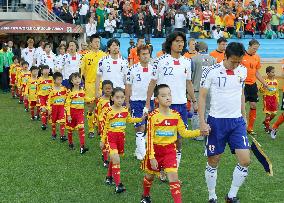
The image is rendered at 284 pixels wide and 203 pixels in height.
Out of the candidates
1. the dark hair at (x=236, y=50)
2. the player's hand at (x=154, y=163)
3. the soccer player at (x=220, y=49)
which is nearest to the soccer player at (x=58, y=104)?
the soccer player at (x=220, y=49)

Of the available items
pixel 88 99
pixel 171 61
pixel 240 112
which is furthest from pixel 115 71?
pixel 240 112

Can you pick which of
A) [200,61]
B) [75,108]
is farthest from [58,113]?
[200,61]

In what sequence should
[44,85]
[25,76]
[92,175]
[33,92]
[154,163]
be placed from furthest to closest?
[25,76], [33,92], [44,85], [92,175], [154,163]

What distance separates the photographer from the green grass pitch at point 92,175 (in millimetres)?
8234

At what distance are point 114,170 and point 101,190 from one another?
0.51 m

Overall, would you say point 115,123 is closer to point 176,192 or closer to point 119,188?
point 119,188

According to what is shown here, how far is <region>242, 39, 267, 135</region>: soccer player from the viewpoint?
1245 centimetres

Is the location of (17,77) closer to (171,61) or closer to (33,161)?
(33,161)

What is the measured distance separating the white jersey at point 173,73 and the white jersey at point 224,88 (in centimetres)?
130

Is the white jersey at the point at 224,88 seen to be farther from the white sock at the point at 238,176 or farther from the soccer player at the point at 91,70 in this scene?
the soccer player at the point at 91,70

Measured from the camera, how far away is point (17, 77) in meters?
20.1

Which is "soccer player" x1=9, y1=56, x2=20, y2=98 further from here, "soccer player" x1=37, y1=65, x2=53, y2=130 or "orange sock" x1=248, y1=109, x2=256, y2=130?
"orange sock" x1=248, y1=109, x2=256, y2=130

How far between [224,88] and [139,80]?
309 cm

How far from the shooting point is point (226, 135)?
746cm
